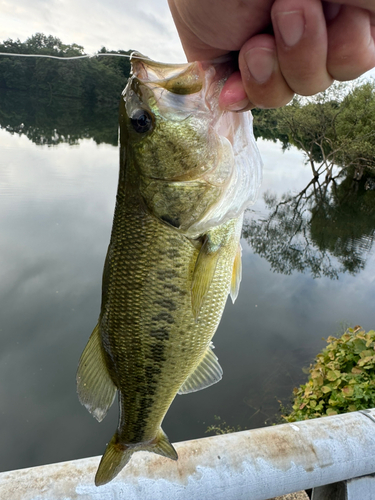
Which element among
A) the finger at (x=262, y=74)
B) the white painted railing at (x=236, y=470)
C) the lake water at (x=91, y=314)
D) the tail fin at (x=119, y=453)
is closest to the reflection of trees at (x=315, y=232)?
the lake water at (x=91, y=314)

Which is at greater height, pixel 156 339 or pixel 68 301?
pixel 156 339

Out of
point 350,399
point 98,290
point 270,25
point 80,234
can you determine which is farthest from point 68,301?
point 270,25

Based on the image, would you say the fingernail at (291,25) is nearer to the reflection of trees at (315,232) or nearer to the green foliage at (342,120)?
Answer: the reflection of trees at (315,232)

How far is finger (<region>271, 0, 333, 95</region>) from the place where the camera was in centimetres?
A: 77

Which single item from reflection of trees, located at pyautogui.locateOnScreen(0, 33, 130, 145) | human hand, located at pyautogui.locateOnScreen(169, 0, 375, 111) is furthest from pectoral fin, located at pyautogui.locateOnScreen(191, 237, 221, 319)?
reflection of trees, located at pyautogui.locateOnScreen(0, 33, 130, 145)

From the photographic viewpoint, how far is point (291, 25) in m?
0.79

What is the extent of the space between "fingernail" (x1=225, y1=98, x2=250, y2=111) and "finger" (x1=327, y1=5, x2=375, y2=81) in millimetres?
250

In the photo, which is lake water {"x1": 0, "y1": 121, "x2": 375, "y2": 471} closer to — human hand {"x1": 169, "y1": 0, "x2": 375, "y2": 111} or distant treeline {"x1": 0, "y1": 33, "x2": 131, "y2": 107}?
human hand {"x1": 169, "y1": 0, "x2": 375, "y2": 111}

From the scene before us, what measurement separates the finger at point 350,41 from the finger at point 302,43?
30mm

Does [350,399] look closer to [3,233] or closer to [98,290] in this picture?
[98,290]

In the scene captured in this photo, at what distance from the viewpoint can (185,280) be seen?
123cm

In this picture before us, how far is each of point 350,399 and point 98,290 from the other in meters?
8.22

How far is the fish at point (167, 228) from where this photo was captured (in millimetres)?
1194

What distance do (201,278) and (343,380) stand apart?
2.91 metres
